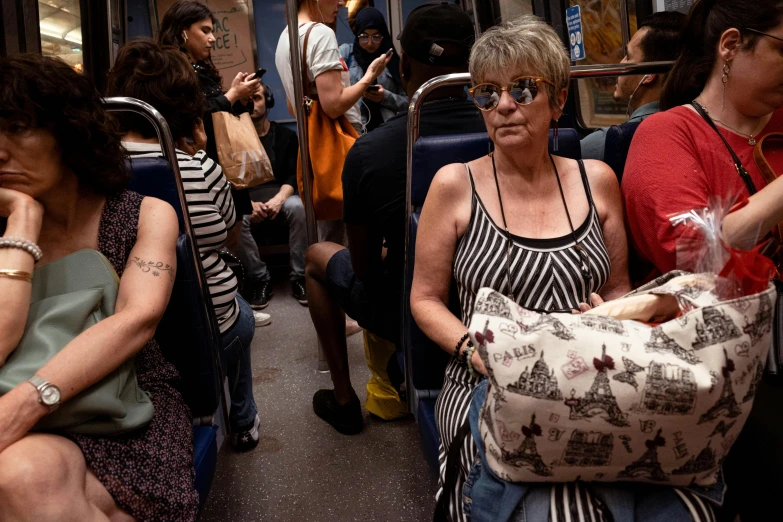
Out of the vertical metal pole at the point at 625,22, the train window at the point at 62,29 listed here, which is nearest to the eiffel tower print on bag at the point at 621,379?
the vertical metal pole at the point at 625,22

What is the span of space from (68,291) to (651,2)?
298 centimetres

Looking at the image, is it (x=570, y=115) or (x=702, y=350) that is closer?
(x=702, y=350)

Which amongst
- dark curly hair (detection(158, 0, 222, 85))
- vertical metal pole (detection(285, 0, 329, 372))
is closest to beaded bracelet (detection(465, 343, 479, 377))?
vertical metal pole (detection(285, 0, 329, 372))

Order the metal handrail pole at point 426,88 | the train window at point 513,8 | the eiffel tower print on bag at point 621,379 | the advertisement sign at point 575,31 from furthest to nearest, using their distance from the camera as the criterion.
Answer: the train window at point 513,8, the advertisement sign at point 575,31, the metal handrail pole at point 426,88, the eiffel tower print on bag at point 621,379

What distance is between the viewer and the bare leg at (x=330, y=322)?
2.99 m

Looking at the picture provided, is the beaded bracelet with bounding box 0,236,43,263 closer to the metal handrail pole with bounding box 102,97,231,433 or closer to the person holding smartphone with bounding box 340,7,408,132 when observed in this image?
the metal handrail pole with bounding box 102,97,231,433

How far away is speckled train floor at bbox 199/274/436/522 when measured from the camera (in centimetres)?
247

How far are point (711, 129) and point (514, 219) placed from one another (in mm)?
599

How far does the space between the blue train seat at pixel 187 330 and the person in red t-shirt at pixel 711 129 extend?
126cm

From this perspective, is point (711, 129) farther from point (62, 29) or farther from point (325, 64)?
point (62, 29)

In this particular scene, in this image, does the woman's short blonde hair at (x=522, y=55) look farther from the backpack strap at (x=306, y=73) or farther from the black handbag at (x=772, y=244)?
the backpack strap at (x=306, y=73)

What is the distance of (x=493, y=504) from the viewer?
4.54 feet

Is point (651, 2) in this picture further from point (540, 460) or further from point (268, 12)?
point (268, 12)

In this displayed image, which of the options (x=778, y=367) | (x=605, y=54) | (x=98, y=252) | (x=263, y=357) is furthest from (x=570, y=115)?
(x=98, y=252)
